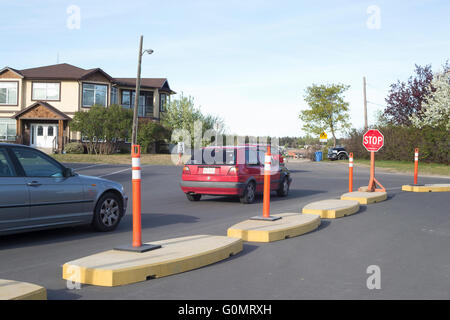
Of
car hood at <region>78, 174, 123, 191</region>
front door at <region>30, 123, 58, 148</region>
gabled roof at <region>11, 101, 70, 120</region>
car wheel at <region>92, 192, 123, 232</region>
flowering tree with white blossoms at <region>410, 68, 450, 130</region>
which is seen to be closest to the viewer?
car hood at <region>78, 174, 123, 191</region>

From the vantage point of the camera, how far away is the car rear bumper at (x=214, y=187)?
40.9ft

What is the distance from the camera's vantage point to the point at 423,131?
1464 inches

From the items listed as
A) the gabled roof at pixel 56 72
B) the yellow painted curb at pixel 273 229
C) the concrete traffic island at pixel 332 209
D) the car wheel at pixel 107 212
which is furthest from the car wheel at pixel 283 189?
the gabled roof at pixel 56 72

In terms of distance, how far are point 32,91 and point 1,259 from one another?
129 feet

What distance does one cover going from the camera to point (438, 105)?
38.3 metres

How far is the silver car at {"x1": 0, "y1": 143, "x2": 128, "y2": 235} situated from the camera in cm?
712

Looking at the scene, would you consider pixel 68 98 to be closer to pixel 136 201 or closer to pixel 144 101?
pixel 144 101

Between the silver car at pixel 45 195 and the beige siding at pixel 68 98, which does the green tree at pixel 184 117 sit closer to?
the beige siding at pixel 68 98

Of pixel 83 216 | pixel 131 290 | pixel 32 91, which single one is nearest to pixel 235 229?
pixel 83 216

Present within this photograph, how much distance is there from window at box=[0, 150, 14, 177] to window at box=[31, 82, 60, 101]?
3770 cm

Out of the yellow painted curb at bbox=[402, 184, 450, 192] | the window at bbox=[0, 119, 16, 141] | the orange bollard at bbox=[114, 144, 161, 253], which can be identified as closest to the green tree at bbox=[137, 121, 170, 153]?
the window at bbox=[0, 119, 16, 141]

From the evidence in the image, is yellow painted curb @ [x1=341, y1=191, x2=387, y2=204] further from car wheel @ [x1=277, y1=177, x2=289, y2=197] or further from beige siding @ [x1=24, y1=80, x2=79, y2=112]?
beige siding @ [x1=24, y1=80, x2=79, y2=112]

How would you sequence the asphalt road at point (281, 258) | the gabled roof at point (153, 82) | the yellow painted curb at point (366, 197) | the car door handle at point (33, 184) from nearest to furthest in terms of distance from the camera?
1. the asphalt road at point (281, 258)
2. the car door handle at point (33, 184)
3. the yellow painted curb at point (366, 197)
4. the gabled roof at point (153, 82)
